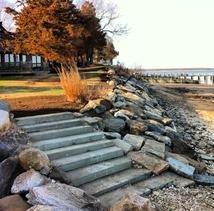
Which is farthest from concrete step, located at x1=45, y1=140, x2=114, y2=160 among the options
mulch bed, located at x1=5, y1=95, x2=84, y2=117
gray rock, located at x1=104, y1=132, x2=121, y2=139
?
mulch bed, located at x1=5, y1=95, x2=84, y2=117

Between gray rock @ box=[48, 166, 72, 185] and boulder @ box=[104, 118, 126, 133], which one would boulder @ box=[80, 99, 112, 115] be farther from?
gray rock @ box=[48, 166, 72, 185]

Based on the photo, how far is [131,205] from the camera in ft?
15.3

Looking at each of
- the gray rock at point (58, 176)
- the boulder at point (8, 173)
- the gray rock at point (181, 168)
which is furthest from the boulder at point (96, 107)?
the boulder at point (8, 173)

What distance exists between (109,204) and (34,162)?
1130 millimetres

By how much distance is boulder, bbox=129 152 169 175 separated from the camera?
6966 mm

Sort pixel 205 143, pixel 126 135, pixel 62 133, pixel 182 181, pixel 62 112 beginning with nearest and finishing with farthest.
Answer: pixel 182 181, pixel 62 133, pixel 126 135, pixel 62 112, pixel 205 143

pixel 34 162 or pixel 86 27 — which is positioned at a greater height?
pixel 86 27

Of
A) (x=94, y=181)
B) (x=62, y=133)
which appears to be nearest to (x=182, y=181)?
(x=94, y=181)

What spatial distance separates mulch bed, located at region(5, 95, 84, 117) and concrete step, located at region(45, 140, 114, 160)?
1.78 meters

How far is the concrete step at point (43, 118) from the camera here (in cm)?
778

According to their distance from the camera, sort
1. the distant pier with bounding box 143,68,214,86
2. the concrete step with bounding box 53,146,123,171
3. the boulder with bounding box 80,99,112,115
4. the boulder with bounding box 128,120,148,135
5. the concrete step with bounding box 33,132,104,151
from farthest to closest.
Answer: the distant pier with bounding box 143,68,214,86
the boulder with bounding box 80,99,112,115
the boulder with bounding box 128,120,148,135
the concrete step with bounding box 33,132,104,151
the concrete step with bounding box 53,146,123,171

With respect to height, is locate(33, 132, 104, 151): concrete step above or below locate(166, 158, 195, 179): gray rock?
above

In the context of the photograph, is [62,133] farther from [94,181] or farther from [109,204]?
[109,204]

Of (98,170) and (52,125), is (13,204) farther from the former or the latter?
(52,125)
